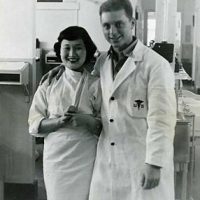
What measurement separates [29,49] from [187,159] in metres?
0.91

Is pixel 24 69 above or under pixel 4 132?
above

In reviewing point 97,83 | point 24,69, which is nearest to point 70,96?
point 97,83

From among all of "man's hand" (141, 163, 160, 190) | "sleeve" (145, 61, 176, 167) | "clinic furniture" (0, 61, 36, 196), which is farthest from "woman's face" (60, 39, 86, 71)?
"clinic furniture" (0, 61, 36, 196)

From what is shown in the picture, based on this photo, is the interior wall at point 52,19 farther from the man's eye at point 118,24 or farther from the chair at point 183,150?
the chair at point 183,150

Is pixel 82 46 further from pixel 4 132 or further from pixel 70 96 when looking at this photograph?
pixel 4 132

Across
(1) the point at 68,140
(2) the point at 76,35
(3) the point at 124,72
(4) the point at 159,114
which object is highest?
(2) the point at 76,35

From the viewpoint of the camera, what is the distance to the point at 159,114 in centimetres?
111

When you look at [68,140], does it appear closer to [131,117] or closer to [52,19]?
[131,117]

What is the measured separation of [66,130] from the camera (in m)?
1.25

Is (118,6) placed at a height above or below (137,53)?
above

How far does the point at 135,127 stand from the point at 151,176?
153mm

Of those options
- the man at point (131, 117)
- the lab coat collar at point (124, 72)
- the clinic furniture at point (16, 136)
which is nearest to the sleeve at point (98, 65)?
the man at point (131, 117)

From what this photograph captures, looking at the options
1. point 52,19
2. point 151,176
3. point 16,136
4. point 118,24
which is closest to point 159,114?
point 151,176

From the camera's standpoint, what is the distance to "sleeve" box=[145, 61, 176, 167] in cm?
111
